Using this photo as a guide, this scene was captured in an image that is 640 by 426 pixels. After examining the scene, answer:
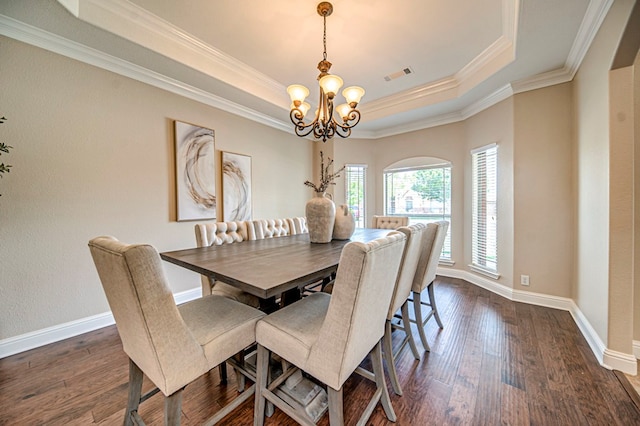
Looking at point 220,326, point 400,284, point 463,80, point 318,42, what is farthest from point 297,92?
point 463,80

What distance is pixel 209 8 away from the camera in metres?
2.06

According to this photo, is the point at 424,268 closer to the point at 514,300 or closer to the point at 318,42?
the point at 514,300

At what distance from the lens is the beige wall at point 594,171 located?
5.93ft

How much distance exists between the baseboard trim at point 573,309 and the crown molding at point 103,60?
432 cm

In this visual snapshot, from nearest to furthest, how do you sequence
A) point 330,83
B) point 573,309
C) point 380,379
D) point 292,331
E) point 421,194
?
1. point 292,331
2. point 380,379
3. point 330,83
4. point 573,309
5. point 421,194

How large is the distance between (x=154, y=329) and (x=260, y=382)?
626 millimetres

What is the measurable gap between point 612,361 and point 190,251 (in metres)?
3.20

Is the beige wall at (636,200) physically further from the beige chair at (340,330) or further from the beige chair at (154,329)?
the beige chair at (154,329)

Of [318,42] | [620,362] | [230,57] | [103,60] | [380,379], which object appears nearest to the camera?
[380,379]

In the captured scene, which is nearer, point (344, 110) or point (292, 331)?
point (292, 331)

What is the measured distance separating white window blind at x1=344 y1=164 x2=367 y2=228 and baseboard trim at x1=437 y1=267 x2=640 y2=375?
1.78m

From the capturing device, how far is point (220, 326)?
1.20m

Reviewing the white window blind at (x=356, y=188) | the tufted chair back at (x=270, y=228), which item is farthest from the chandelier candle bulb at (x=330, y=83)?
the white window blind at (x=356, y=188)

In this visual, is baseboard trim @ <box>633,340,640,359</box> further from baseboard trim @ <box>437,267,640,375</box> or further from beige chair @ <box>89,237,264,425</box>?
beige chair @ <box>89,237,264,425</box>
